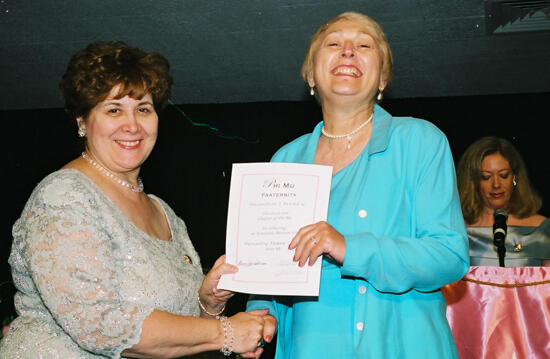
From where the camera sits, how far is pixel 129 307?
6.57 ft

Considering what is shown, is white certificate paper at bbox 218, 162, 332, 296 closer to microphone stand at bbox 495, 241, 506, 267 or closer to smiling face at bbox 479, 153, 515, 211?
microphone stand at bbox 495, 241, 506, 267

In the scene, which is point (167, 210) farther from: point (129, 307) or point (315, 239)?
point (315, 239)

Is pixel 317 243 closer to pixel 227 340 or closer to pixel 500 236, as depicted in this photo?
pixel 227 340

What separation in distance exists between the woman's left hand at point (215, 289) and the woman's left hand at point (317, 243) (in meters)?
0.24

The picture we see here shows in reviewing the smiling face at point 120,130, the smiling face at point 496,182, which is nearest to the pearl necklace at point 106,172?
the smiling face at point 120,130

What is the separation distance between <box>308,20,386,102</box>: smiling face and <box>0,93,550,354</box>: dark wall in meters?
4.86

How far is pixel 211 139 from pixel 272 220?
5.82 metres

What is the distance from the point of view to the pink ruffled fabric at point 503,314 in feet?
9.87

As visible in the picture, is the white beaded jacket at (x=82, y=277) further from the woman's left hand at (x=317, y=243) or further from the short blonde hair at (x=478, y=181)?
the short blonde hair at (x=478, y=181)

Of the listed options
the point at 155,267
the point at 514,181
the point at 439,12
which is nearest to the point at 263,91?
the point at 439,12

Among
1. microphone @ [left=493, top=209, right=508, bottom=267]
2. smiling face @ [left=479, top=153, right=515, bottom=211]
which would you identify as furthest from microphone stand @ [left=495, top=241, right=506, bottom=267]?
smiling face @ [left=479, top=153, right=515, bottom=211]

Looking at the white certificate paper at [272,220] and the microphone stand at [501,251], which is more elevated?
the microphone stand at [501,251]

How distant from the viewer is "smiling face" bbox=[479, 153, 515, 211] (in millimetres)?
4988

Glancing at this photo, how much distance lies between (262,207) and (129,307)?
21.9 inches
